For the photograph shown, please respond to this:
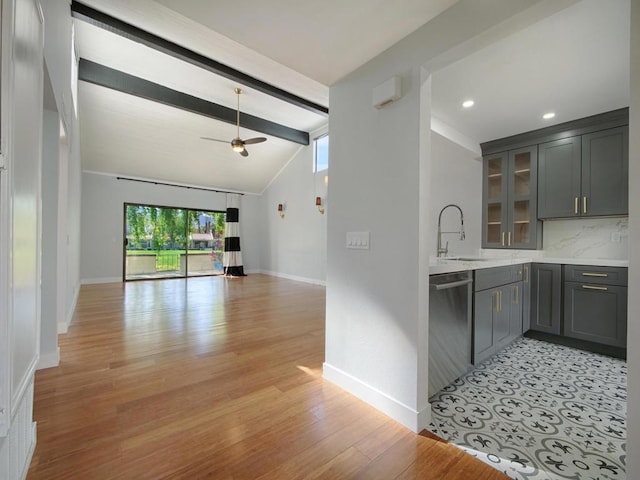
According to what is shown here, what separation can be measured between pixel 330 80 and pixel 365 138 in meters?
0.62

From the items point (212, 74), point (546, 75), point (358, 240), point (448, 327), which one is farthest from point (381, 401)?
point (212, 74)

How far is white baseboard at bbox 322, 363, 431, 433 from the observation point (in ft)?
5.40

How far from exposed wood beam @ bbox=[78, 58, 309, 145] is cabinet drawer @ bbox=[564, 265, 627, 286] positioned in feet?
19.9

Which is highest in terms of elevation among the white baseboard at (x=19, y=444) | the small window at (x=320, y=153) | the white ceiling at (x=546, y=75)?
the small window at (x=320, y=153)

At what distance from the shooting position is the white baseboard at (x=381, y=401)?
64.7 inches

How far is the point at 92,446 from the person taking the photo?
1.46 m

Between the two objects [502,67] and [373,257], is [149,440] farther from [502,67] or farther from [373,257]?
[502,67]

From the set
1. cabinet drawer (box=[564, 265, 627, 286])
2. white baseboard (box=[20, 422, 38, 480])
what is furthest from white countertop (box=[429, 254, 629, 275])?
white baseboard (box=[20, 422, 38, 480])

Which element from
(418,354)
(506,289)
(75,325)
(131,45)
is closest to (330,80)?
(418,354)

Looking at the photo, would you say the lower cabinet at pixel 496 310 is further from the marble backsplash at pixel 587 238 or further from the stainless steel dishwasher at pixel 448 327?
the marble backsplash at pixel 587 238

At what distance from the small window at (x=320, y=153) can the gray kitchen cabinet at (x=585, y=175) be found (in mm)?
4795

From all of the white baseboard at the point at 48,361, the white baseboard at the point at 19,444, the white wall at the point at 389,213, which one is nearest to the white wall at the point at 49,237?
the white baseboard at the point at 48,361

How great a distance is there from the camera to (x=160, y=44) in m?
3.55

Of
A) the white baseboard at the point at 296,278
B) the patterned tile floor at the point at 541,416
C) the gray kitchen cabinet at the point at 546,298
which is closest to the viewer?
the patterned tile floor at the point at 541,416
